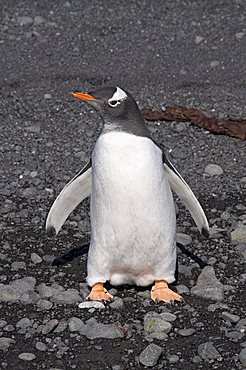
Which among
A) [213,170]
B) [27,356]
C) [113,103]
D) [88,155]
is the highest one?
[113,103]

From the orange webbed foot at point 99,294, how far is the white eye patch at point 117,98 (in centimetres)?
108

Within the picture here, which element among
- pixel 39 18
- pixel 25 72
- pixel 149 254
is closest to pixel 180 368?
pixel 149 254

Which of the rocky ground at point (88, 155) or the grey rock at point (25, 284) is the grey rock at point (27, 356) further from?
the grey rock at point (25, 284)

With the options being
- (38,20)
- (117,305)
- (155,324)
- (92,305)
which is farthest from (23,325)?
(38,20)

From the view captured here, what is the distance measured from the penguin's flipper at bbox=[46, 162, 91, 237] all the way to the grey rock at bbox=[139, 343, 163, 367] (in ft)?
3.87

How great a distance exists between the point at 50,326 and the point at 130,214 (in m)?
0.75

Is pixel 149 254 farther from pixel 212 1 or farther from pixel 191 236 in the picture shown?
pixel 212 1

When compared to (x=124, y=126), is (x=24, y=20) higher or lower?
lower

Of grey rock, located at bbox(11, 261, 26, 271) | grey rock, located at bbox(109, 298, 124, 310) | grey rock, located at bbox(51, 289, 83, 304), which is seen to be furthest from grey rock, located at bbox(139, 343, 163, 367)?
grey rock, located at bbox(11, 261, 26, 271)

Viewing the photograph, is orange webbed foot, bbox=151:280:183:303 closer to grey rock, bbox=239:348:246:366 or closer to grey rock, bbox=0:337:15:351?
grey rock, bbox=239:348:246:366

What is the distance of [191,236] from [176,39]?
155 inches

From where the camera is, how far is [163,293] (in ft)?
19.2

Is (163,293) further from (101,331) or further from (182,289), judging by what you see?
(101,331)

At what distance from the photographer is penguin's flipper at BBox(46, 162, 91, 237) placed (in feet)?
19.8
